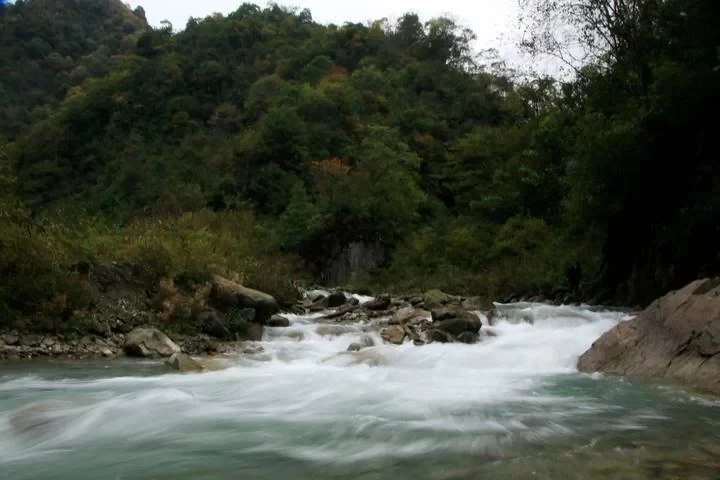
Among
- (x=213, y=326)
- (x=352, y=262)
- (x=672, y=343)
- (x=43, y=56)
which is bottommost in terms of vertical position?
(x=213, y=326)

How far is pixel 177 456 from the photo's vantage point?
15.1 feet

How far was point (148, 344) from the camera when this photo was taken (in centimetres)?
1002

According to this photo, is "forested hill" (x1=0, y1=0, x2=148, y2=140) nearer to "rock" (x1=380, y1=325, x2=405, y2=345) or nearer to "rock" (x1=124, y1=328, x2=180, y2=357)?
"rock" (x1=124, y1=328, x2=180, y2=357)

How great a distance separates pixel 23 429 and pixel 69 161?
4841 cm

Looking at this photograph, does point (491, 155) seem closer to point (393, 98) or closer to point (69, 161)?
point (393, 98)

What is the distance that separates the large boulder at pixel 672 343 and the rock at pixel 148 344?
6.34m

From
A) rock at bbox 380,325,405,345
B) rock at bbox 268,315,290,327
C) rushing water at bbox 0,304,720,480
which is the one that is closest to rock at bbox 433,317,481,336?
rock at bbox 380,325,405,345

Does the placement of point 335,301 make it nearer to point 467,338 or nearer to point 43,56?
point 467,338

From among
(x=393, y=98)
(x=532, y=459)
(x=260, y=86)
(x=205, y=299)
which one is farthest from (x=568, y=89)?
(x=260, y=86)

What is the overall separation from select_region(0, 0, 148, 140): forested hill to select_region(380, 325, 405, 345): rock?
51817 millimetres

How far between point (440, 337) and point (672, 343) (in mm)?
3920

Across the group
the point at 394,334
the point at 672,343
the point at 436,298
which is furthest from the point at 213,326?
the point at 672,343

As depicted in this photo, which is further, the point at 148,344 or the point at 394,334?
the point at 394,334

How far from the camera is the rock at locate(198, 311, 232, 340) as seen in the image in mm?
11375
